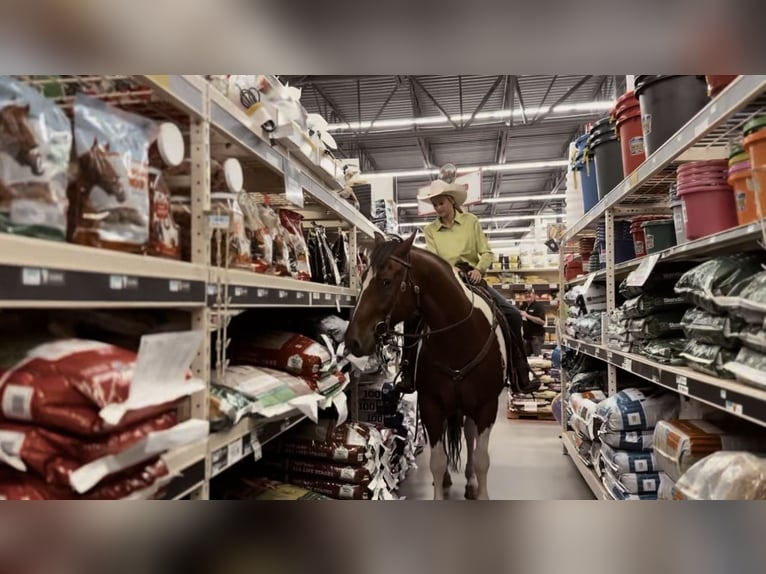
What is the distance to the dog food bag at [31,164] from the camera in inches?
28.3

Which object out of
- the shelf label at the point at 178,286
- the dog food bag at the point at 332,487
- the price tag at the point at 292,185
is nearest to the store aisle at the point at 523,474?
the dog food bag at the point at 332,487

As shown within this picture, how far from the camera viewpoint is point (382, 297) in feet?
7.44

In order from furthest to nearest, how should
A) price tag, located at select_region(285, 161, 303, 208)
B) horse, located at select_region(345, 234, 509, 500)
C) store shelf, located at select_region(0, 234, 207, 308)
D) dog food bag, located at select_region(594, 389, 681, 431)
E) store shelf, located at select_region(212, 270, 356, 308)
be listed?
horse, located at select_region(345, 234, 509, 500), dog food bag, located at select_region(594, 389, 681, 431), price tag, located at select_region(285, 161, 303, 208), store shelf, located at select_region(212, 270, 356, 308), store shelf, located at select_region(0, 234, 207, 308)

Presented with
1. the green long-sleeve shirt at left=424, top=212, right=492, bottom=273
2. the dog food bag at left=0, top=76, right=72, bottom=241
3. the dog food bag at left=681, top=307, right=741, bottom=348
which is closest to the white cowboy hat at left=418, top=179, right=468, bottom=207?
the green long-sleeve shirt at left=424, top=212, right=492, bottom=273

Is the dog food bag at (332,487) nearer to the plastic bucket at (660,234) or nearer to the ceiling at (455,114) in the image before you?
the plastic bucket at (660,234)

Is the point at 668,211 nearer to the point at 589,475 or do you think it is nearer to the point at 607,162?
the point at 607,162

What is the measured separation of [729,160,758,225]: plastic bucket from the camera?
4.27ft

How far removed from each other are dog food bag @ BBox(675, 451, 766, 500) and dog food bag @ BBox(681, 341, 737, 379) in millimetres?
255

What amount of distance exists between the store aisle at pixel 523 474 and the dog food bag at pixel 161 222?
2499mm

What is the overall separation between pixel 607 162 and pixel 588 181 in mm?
427

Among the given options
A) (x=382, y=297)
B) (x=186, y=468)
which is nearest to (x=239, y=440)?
(x=186, y=468)

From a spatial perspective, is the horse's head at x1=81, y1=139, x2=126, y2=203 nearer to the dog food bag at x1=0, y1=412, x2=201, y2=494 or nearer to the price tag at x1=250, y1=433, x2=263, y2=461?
the dog food bag at x1=0, y1=412, x2=201, y2=494

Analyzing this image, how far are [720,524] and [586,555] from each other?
14.2 inches

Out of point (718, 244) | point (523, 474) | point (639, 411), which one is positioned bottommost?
point (523, 474)
